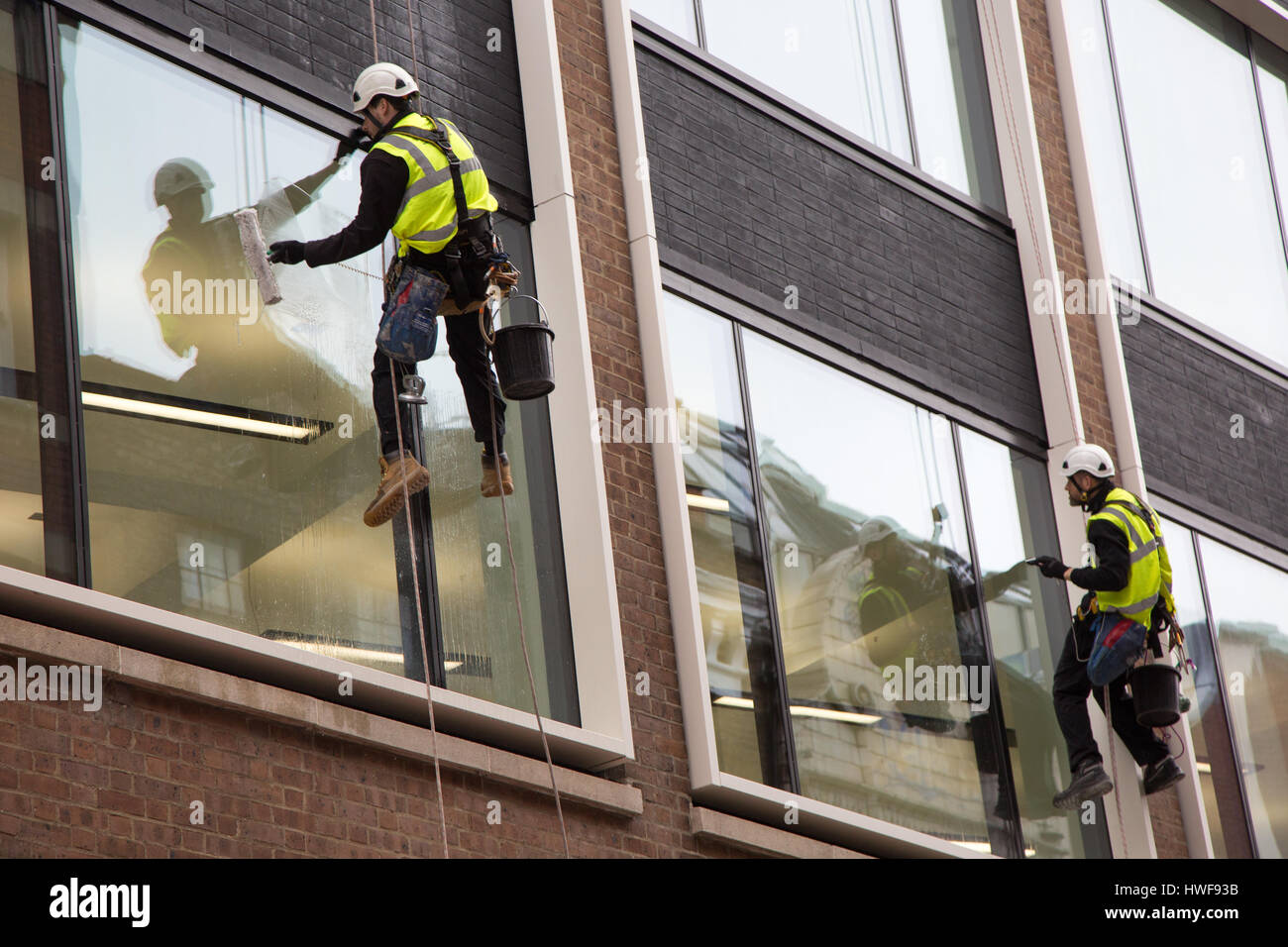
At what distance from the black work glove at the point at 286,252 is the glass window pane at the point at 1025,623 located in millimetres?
6003

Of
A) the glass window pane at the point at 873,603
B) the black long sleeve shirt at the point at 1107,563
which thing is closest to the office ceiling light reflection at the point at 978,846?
the glass window pane at the point at 873,603

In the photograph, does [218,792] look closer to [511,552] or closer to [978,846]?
[511,552]

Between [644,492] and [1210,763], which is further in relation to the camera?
[1210,763]

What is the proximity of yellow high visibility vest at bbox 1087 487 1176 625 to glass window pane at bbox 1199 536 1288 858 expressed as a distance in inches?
102

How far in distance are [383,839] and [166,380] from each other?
2.29m

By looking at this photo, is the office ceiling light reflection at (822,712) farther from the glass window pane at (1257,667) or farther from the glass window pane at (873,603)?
the glass window pane at (1257,667)

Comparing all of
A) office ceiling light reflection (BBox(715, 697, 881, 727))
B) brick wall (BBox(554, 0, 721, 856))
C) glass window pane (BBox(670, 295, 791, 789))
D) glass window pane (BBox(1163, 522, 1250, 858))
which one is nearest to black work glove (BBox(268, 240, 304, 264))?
brick wall (BBox(554, 0, 721, 856))

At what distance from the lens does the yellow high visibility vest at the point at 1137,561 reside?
11773 millimetres

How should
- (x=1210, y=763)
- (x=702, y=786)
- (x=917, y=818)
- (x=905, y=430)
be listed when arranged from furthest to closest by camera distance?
(x=1210, y=763) → (x=905, y=430) → (x=917, y=818) → (x=702, y=786)

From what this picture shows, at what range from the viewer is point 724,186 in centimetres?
1209

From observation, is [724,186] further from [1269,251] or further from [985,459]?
[1269,251]

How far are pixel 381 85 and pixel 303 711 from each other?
2.79 metres

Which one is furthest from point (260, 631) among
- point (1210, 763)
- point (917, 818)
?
point (1210, 763)

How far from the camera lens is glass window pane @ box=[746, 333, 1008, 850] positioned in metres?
11.4
